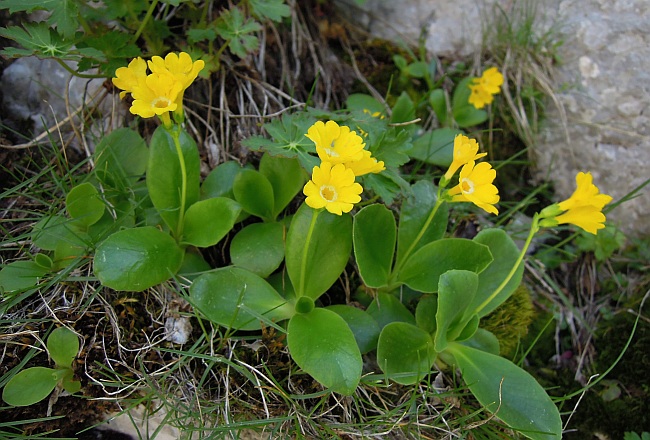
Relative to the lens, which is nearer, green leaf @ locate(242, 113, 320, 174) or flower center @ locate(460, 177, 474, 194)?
flower center @ locate(460, 177, 474, 194)

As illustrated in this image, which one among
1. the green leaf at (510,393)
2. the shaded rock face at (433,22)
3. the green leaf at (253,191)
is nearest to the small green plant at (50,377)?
the green leaf at (253,191)

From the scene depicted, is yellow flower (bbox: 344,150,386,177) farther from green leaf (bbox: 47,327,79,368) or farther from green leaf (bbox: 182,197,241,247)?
green leaf (bbox: 47,327,79,368)

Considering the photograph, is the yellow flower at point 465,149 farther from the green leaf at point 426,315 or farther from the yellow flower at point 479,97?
the yellow flower at point 479,97

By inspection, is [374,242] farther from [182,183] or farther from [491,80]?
[491,80]

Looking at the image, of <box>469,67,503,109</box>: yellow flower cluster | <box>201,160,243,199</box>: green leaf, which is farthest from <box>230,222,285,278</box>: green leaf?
<box>469,67,503,109</box>: yellow flower cluster

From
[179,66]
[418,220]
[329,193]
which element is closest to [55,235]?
[179,66]

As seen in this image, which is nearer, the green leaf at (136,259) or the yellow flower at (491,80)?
the green leaf at (136,259)

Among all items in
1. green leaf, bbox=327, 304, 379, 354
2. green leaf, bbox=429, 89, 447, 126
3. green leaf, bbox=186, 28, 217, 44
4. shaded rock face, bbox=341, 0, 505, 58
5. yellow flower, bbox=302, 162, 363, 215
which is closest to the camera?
yellow flower, bbox=302, 162, 363, 215
